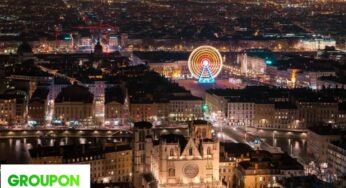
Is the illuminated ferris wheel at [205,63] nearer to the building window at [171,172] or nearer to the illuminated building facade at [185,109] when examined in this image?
the illuminated building facade at [185,109]

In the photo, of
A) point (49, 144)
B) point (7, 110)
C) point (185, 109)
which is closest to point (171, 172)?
point (49, 144)

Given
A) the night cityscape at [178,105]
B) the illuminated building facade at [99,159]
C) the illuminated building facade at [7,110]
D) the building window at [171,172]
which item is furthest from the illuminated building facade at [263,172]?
the illuminated building facade at [7,110]

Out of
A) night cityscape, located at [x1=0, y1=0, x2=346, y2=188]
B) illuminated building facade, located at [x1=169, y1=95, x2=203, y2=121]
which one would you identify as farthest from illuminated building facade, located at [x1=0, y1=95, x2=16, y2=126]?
illuminated building facade, located at [x1=169, y1=95, x2=203, y2=121]

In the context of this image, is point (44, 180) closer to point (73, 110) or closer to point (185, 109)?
point (73, 110)

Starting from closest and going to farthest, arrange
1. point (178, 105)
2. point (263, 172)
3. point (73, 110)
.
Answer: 1. point (263, 172)
2. point (73, 110)
3. point (178, 105)

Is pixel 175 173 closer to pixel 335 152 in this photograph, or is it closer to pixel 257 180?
pixel 257 180

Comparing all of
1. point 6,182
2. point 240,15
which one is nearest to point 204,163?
point 6,182
